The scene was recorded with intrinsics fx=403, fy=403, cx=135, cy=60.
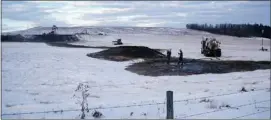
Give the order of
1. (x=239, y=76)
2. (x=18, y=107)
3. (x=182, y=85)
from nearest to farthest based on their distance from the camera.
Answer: (x=18, y=107) → (x=182, y=85) → (x=239, y=76)

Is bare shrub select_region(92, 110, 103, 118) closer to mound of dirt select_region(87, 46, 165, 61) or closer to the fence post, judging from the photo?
the fence post

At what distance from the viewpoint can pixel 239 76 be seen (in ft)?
77.8

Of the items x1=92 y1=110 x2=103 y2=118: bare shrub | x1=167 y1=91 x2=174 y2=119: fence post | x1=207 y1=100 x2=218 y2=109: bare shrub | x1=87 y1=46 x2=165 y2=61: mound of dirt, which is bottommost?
x1=87 y1=46 x2=165 y2=61: mound of dirt

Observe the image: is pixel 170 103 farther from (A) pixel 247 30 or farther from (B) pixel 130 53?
(A) pixel 247 30

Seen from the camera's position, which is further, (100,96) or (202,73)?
(202,73)

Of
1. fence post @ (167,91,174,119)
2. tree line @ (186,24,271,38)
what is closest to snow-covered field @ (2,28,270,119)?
fence post @ (167,91,174,119)

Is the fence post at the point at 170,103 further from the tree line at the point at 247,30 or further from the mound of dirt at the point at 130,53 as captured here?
the tree line at the point at 247,30

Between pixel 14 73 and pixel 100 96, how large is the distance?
8.87 m

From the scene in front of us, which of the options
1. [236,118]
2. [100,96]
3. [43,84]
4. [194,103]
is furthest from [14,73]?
[236,118]

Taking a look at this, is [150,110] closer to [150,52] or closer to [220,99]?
[220,99]

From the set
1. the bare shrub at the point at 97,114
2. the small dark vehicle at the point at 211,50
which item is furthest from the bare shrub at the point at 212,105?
the small dark vehicle at the point at 211,50

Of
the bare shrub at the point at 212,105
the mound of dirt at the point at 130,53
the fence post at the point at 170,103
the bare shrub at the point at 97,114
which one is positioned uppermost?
the fence post at the point at 170,103

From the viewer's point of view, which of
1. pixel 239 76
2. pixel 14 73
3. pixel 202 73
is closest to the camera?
pixel 14 73

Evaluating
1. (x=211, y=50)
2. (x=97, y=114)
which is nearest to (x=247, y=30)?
(x=211, y=50)
